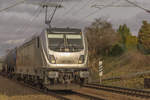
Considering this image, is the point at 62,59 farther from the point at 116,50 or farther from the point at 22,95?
the point at 116,50

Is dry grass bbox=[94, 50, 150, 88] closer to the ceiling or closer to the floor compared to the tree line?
closer to the floor

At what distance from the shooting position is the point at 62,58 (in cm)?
1516

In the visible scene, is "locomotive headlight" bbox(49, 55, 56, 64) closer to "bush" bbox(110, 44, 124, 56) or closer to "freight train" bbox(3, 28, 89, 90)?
"freight train" bbox(3, 28, 89, 90)

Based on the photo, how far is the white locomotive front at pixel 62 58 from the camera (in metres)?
15.0

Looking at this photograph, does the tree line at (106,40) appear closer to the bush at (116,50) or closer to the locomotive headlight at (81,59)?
the bush at (116,50)

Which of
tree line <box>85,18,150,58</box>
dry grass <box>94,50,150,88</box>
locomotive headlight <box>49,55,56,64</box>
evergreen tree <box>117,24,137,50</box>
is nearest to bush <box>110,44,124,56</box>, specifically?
tree line <box>85,18,150,58</box>

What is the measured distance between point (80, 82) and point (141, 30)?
43093 millimetres

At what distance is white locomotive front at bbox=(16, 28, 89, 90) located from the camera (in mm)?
15039

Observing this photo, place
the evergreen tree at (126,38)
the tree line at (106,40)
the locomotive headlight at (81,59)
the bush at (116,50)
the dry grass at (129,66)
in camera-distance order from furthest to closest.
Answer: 1. the evergreen tree at (126,38)
2. the bush at (116,50)
3. the tree line at (106,40)
4. the dry grass at (129,66)
5. the locomotive headlight at (81,59)

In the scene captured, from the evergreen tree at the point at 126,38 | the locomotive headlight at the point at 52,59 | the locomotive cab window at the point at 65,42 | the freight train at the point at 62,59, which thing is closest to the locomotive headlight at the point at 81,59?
the freight train at the point at 62,59

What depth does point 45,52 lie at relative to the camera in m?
15.4

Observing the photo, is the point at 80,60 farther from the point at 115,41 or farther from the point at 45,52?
the point at 115,41

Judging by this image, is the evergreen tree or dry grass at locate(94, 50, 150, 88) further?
the evergreen tree

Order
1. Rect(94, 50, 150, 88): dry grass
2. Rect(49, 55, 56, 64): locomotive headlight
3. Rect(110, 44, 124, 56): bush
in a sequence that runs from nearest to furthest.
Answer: Rect(49, 55, 56, 64): locomotive headlight → Rect(94, 50, 150, 88): dry grass → Rect(110, 44, 124, 56): bush
